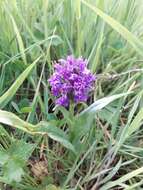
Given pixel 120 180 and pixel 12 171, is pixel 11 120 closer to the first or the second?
pixel 12 171

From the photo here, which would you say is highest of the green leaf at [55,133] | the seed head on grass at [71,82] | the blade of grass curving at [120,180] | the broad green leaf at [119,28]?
the broad green leaf at [119,28]

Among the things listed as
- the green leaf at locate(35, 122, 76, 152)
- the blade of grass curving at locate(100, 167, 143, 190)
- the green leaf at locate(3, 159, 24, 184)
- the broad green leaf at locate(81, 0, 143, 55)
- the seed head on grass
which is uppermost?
the broad green leaf at locate(81, 0, 143, 55)

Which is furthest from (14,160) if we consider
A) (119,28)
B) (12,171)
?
(119,28)

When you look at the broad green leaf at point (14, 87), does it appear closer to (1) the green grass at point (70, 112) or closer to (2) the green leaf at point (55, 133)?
(1) the green grass at point (70, 112)

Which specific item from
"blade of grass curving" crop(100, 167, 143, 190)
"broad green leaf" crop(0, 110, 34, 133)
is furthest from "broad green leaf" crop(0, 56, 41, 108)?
"blade of grass curving" crop(100, 167, 143, 190)

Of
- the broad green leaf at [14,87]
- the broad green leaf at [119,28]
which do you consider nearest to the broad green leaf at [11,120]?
the broad green leaf at [14,87]

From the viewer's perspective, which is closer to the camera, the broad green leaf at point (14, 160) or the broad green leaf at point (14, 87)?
the broad green leaf at point (14, 160)

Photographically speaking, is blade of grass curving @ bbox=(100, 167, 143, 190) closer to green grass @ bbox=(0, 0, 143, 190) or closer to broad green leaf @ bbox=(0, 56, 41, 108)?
green grass @ bbox=(0, 0, 143, 190)
